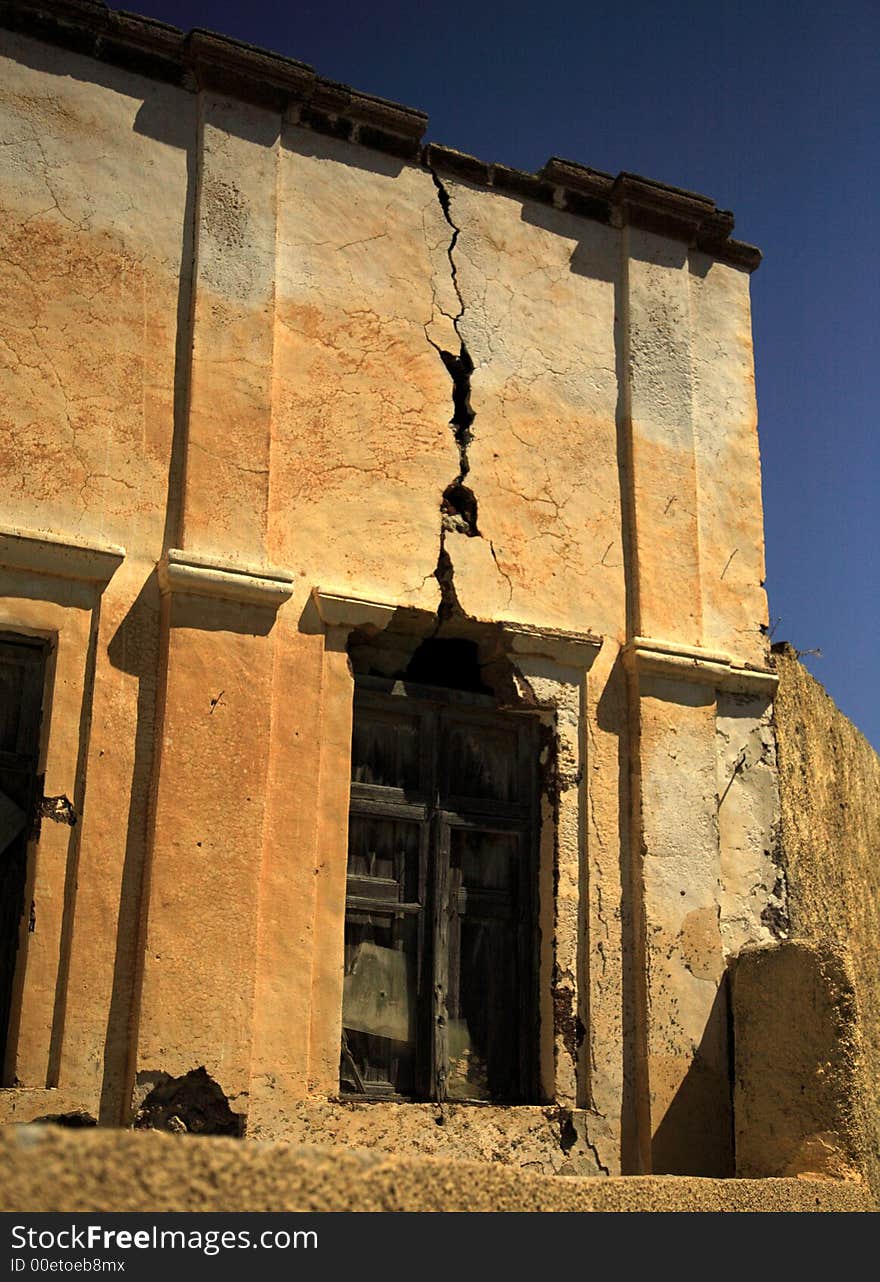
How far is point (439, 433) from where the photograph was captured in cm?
683

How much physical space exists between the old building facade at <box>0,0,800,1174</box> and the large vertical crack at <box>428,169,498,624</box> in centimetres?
2

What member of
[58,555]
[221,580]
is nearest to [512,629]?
[221,580]

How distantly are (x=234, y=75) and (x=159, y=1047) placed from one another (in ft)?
13.7

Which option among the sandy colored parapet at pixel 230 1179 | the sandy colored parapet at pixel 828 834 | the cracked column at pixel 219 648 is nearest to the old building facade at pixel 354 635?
the cracked column at pixel 219 648

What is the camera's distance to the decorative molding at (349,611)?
20.5 ft

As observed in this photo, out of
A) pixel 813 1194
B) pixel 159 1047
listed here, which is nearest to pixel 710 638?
pixel 813 1194

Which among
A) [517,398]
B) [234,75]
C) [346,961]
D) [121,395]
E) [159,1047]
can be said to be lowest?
[159,1047]

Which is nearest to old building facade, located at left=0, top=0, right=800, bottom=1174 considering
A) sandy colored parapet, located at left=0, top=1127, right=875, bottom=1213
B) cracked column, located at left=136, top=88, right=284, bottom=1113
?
cracked column, located at left=136, top=88, right=284, bottom=1113

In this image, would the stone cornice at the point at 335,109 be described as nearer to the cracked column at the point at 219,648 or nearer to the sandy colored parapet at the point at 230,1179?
the cracked column at the point at 219,648

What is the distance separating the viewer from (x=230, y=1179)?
286 cm

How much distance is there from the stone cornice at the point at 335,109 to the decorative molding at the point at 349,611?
2.26m

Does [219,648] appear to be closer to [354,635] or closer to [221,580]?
[221,580]

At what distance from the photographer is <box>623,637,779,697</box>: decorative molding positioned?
686 centimetres
